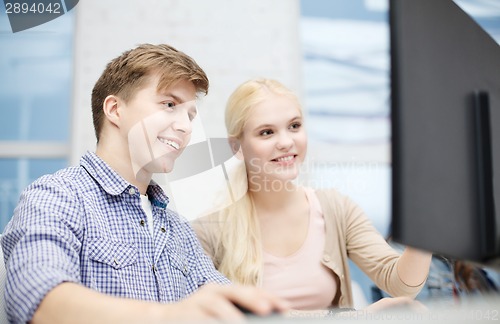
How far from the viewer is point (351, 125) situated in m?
2.83

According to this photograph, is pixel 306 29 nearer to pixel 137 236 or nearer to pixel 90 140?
pixel 90 140

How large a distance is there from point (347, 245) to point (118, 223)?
80 centimetres

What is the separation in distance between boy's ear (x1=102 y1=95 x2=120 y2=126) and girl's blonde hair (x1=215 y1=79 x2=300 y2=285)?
1.68 feet

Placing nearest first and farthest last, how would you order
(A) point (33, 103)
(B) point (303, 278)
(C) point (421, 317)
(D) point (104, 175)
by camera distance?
(C) point (421, 317) → (D) point (104, 175) → (B) point (303, 278) → (A) point (33, 103)

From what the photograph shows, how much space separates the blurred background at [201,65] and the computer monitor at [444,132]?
6.16 ft

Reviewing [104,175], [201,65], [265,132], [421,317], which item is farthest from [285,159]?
[201,65]

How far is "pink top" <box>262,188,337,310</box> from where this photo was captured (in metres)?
1.33

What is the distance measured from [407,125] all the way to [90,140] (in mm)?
2210

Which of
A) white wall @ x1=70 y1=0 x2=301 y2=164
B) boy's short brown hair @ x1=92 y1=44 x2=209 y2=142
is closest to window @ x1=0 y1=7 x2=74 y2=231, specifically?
white wall @ x1=70 y1=0 x2=301 y2=164

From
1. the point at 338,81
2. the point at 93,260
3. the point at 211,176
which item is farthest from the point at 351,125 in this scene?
the point at 93,260

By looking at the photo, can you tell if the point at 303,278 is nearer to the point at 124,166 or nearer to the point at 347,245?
the point at 347,245

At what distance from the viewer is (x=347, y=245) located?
1.47 metres

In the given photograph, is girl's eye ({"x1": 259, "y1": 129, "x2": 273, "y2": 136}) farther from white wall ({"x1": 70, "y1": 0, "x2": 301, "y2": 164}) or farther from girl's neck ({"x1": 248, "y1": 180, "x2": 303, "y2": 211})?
white wall ({"x1": 70, "y1": 0, "x2": 301, "y2": 164})

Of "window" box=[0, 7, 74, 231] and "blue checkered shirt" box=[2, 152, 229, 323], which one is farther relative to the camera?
"window" box=[0, 7, 74, 231]
